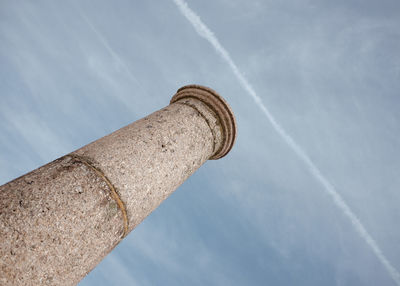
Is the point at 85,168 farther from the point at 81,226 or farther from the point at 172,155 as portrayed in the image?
the point at 172,155

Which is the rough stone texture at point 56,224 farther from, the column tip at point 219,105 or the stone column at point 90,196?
the column tip at point 219,105

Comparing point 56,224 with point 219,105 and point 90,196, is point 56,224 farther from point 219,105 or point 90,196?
point 219,105

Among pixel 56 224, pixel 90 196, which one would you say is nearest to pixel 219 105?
pixel 90 196

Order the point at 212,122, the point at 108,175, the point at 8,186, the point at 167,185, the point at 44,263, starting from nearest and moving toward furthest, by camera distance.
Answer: the point at 44,263
the point at 8,186
the point at 108,175
the point at 167,185
the point at 212,122

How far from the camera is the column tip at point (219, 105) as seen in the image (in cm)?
373

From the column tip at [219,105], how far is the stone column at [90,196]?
43 cm

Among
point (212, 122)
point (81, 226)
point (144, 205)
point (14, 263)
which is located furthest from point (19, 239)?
point (212, 122)

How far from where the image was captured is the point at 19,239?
1.79 metres

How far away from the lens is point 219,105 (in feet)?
12.2

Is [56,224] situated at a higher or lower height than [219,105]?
lower

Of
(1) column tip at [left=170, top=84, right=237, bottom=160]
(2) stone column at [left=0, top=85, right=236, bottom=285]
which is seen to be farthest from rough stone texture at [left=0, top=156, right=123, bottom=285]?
A: (1) column tip at [left=170, top=84, right=237, bottom=160]

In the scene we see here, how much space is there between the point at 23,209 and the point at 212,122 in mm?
2350

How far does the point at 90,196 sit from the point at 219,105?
215cm

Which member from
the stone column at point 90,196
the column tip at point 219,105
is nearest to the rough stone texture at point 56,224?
the stone column at point 90,196
